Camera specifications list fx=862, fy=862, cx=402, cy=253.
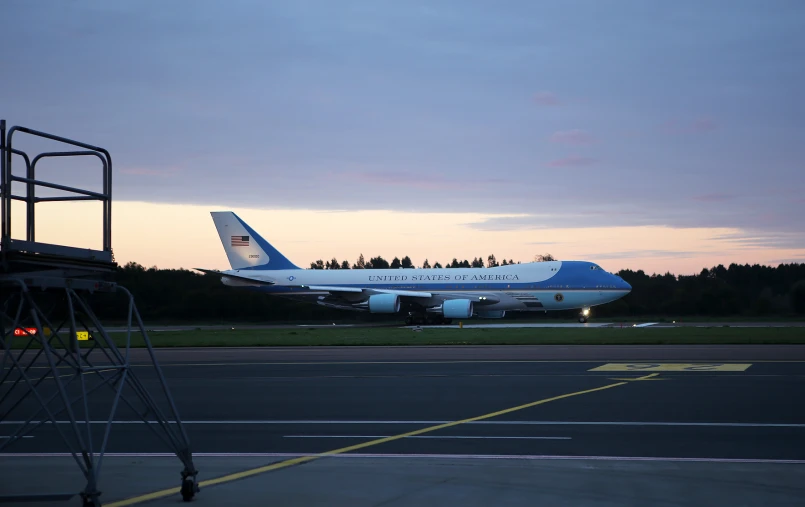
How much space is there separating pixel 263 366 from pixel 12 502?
16641 mm

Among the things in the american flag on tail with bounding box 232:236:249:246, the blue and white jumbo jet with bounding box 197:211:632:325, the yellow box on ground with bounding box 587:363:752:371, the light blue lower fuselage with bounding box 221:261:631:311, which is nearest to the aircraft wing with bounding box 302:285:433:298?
the blue and white jumbo jet with bounding box 197:211:632:325

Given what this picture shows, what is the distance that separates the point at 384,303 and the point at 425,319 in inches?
178

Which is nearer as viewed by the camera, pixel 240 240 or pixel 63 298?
pixel 63 298

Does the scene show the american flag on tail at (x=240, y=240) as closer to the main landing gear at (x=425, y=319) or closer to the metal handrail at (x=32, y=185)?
the main landing gear at (x=425, y=319)

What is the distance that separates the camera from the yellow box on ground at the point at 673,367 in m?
21.6

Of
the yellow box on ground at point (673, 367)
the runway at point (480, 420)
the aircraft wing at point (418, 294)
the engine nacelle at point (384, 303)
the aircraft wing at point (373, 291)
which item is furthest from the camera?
the aircraft wing at point (373, 291)

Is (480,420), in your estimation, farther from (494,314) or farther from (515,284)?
(494,314)

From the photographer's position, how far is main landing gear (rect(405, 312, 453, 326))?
2239 inches

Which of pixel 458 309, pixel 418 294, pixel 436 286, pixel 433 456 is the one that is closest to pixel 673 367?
pixel 433 456

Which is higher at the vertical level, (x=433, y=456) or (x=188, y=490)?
(x=188, y=490)

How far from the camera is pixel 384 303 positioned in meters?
54.1

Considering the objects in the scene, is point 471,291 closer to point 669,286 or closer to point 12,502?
point 669,286

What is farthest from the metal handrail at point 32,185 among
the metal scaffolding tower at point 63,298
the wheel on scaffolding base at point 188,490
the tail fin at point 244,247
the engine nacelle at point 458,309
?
the tail fin at point 244,247

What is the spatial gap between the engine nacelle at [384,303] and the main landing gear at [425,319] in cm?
341
